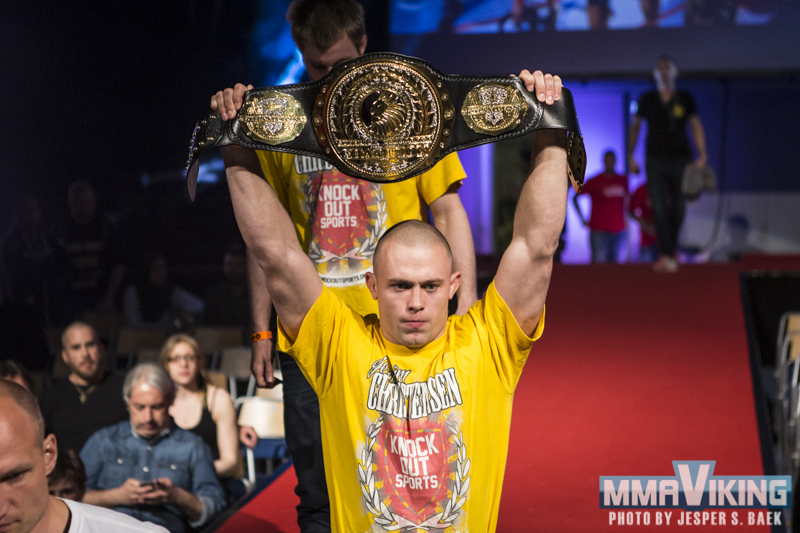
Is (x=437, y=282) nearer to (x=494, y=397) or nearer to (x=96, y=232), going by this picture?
(x=494, y=397)

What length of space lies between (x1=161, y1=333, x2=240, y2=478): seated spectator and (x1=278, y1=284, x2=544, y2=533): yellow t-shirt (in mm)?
2091

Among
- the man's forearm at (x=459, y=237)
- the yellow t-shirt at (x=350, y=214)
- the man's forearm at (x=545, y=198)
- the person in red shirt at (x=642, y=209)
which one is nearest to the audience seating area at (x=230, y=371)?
the yellow t-shirt at (x=350, y=214)

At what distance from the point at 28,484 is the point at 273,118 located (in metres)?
0.81

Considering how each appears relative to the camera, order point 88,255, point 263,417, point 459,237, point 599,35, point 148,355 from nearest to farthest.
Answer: point 459,237, point 263,417, point 148,355, point 88,255, point 599,35

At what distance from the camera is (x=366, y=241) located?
1851mm

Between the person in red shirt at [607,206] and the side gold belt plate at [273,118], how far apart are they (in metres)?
5.19

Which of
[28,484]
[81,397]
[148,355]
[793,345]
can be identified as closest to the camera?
[28,484]

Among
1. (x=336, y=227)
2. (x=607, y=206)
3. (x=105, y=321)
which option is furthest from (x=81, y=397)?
(x=607, y=206)

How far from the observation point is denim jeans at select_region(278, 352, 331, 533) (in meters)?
1.88

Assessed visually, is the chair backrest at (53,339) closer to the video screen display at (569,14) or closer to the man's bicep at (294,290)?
the man's bicep at (294,290)

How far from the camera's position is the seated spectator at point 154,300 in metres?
5.25

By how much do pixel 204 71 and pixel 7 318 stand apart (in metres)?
2.43

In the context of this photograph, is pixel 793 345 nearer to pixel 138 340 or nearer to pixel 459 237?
pixel 459 237

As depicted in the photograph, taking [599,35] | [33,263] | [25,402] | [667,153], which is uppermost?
[599,35]
